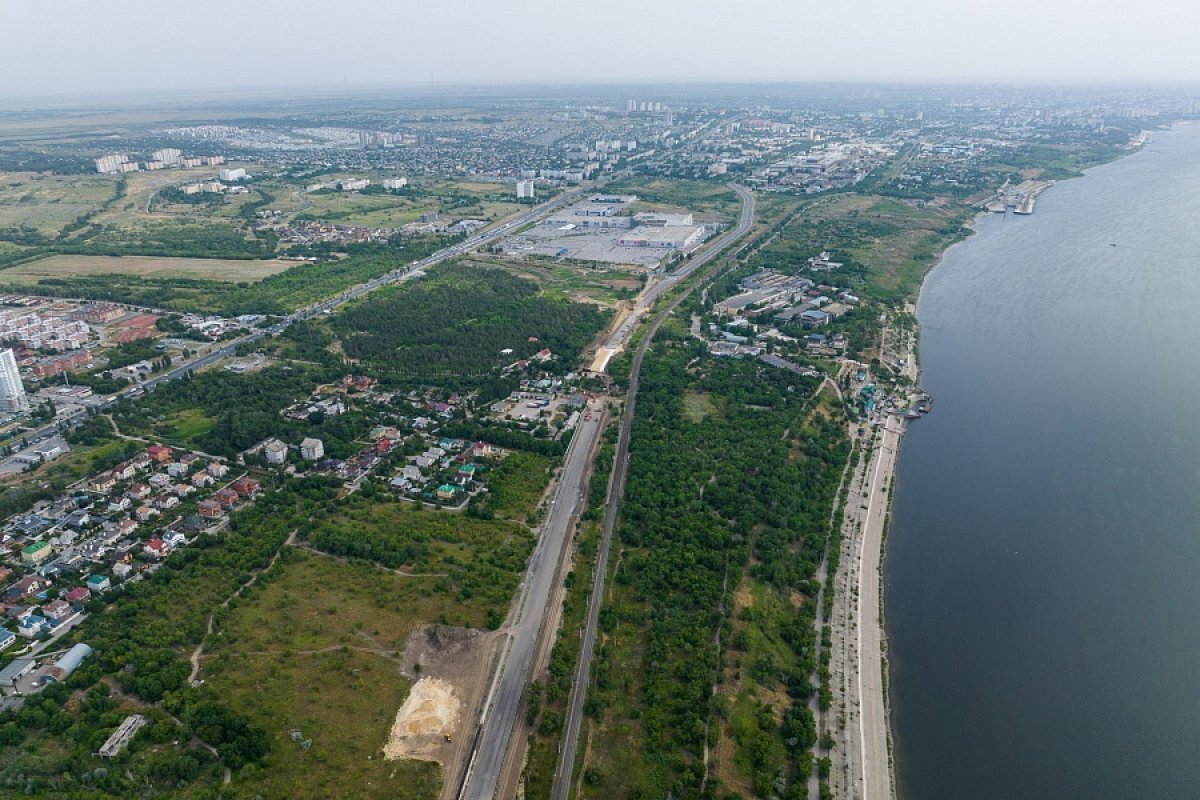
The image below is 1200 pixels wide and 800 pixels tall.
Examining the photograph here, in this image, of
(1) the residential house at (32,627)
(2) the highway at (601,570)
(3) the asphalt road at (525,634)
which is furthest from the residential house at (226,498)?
(2) the highway at (601,570)

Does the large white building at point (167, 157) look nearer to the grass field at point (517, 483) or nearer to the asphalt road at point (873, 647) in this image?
the grass field at point (517, 483)

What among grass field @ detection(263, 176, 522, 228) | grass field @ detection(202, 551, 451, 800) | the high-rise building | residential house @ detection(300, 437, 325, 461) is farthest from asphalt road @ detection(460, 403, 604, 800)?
grass field @ detection(263, 176, 522, 228)

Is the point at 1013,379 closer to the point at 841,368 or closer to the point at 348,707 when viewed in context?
the point at 841,368

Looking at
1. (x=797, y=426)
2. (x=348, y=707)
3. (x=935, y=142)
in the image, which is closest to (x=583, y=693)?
(x=348, y=707)

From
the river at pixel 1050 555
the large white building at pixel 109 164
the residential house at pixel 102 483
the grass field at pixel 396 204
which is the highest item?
the large white building at pixel 109 164

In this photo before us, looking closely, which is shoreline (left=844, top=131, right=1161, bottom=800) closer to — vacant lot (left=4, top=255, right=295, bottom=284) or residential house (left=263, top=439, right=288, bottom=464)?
residential house (left=263, top=439, right=288, bottom=464)

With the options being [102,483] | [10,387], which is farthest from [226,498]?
[10,387]

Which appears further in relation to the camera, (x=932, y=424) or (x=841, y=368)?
(x=841, y=368)
